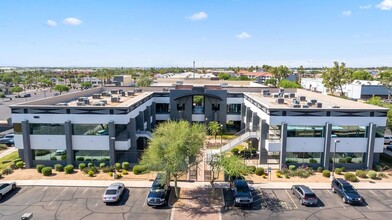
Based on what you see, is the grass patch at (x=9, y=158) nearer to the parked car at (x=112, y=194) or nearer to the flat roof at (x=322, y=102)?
the parked car at (x=112, y=194)

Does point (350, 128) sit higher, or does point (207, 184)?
point (350, 128)

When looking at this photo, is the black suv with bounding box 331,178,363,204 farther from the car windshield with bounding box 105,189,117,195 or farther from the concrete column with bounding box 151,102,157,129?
the concrete column with bounding box 151,102,157,129

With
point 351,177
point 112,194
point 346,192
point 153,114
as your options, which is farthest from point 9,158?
point 351,177

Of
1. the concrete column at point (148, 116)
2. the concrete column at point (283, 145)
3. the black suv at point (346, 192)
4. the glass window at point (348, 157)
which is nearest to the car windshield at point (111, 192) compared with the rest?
the concrete column at point (283, 145)

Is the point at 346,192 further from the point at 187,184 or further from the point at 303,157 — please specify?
the point at 187,184

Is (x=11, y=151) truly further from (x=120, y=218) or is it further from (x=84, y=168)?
(x=120, y=218)

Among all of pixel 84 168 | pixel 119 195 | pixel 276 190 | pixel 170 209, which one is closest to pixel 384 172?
pixel 276 190

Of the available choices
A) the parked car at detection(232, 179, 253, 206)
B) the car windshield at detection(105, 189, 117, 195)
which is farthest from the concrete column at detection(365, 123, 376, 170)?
the car windshield at detection(105, 189, 117, 195)
